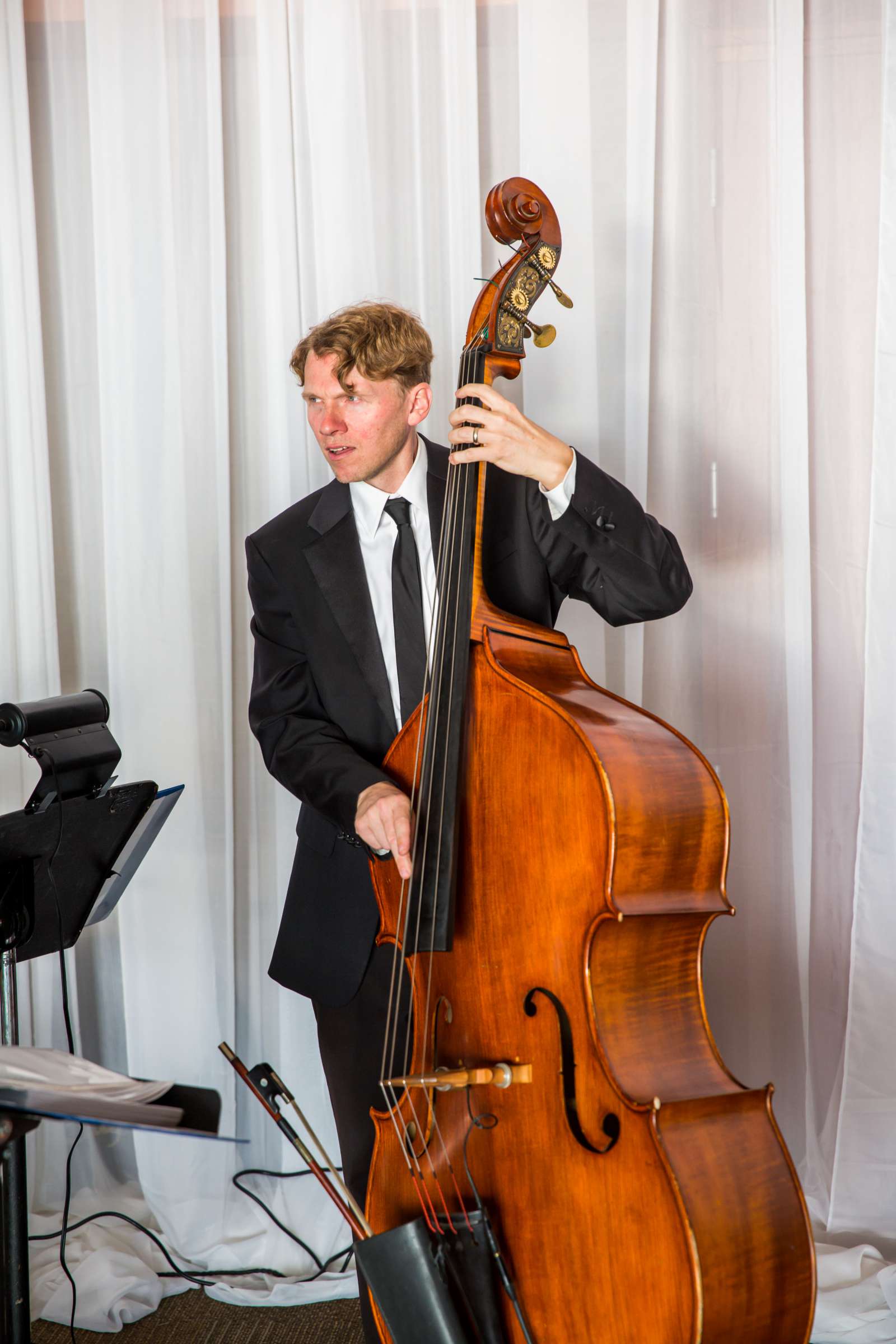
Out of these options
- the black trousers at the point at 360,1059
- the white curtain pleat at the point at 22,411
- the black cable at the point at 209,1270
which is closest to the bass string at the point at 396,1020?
the black trousers at the point at 360,1059

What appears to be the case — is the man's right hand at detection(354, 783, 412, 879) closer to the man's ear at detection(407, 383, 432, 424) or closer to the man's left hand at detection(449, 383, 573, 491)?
the man's left hand at detection(449, 383, 573, 491)

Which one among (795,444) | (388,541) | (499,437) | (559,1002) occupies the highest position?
(795,444)

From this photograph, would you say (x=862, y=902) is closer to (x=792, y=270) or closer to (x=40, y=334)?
(x=792, y=270)

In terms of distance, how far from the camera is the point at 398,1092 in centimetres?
141

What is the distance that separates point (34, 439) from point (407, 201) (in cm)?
91

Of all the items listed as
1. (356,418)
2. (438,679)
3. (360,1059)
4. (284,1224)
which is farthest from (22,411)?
(284,1224)

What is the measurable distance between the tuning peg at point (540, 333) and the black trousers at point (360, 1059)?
0.88 m

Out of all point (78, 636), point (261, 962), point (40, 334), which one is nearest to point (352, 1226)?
point (261, 962)

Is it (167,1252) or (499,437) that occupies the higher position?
(499,437)

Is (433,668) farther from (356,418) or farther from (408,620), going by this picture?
(356,418)

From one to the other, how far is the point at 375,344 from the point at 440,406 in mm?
600

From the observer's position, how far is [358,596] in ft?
5.62

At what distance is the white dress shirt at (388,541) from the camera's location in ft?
5.61

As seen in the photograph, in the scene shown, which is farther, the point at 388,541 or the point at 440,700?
the point at 388,541
